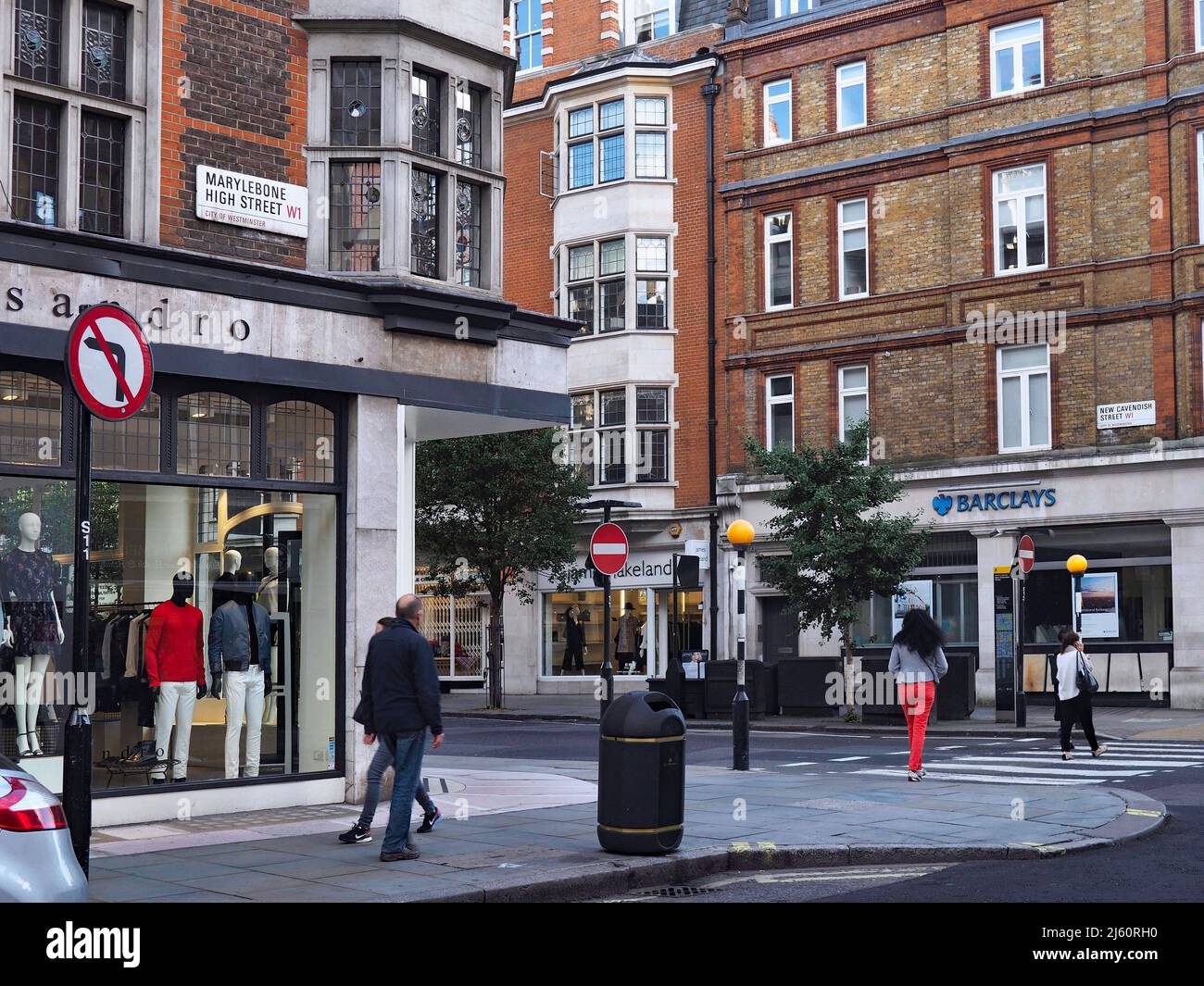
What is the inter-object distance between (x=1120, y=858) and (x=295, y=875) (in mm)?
5628

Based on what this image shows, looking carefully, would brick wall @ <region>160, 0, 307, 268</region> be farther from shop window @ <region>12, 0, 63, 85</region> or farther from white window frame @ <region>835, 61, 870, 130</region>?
white window frame @ <region>835, 61, 870, 130</region>

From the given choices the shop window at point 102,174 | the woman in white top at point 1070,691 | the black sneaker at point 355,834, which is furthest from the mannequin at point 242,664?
the woman in white top at point 1070,691

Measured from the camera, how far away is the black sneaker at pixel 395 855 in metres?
9.56

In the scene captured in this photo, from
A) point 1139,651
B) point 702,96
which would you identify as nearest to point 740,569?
point 1139,651

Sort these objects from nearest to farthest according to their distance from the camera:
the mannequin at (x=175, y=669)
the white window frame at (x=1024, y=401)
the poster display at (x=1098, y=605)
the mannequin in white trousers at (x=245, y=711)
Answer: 1. the mannequin at (x=175, y=669)
2. the mannequin in white trousers at (x=245, y=711)
3. the poster display at (x=1098, y=605)
4. the white window frame at (x=1024, y=401)

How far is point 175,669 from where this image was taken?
12.2 metres

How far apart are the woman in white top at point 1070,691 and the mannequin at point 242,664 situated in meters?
9.67

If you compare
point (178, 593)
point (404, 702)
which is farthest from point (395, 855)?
point (178, 593)

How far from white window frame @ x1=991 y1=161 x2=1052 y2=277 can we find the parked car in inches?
1037

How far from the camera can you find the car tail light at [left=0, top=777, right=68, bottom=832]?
556cm

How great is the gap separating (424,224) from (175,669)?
4819 mm

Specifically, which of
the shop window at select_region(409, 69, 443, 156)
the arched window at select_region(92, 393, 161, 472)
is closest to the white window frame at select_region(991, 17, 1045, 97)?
the shop window at select_region(409, 69, 443, 156)

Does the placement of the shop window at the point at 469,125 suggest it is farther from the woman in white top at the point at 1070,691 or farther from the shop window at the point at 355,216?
the woman in white top at the point at 1070,691
